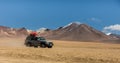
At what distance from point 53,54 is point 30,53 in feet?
8.68

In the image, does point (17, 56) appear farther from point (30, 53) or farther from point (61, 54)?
point (61, 54)

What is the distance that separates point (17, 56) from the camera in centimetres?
3850

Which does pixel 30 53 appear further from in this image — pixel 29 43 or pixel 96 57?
pixel 29 43

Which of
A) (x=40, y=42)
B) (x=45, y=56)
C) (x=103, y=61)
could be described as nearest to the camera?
(x=103, y=61)

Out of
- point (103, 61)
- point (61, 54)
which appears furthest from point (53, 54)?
point (103, 61)

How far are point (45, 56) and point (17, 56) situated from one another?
2.93 meters

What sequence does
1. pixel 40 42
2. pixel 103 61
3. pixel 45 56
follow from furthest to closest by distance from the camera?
pixel 40 42, pixel 45 56, pixel 103 61

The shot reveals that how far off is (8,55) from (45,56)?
13.7 feet

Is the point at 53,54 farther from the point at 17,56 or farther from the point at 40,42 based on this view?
the point at 40,42

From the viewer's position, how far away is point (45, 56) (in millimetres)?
37969

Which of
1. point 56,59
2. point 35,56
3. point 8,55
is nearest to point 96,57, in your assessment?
point 56,59

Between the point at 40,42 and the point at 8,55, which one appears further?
the point at 40,42

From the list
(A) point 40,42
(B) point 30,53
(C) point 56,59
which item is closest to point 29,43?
(A) point 40,42

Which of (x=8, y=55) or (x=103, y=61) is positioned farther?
(x=8, y=55)
